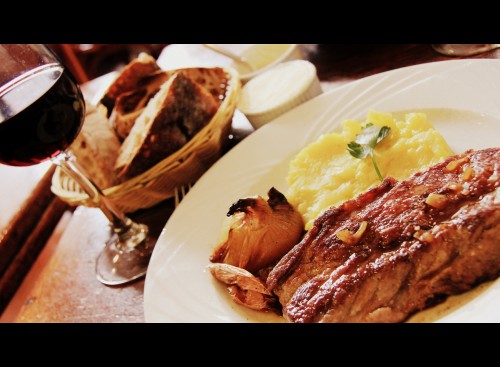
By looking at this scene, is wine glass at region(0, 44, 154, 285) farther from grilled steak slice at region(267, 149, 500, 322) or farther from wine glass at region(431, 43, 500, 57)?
wine glass at region(431, 43, 500, 57)

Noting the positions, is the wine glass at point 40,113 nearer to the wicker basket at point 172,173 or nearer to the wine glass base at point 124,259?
the wine glass base at point 124,259

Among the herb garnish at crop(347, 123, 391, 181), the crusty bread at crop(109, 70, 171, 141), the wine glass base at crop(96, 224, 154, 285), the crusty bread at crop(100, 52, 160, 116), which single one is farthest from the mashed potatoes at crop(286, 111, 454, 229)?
the crusty bread at crop(100, 52, 160, 116)

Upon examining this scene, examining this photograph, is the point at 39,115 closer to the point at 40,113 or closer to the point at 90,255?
the point at 40,113

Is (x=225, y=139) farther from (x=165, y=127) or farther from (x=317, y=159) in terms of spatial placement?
(x=317, y=159)

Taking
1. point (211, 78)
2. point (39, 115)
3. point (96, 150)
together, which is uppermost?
point (39, 115)

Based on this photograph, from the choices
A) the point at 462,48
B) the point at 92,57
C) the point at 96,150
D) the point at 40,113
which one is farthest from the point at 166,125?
the point at 92,57

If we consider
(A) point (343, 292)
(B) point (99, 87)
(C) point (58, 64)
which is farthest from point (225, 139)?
(B) point (99, 87)

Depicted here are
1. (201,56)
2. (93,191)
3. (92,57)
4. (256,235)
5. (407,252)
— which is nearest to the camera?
(407,252)

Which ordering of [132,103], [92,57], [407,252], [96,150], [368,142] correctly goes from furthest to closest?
[92,57] < [132,103] < [96,150] < [368,142] < [407,252]
